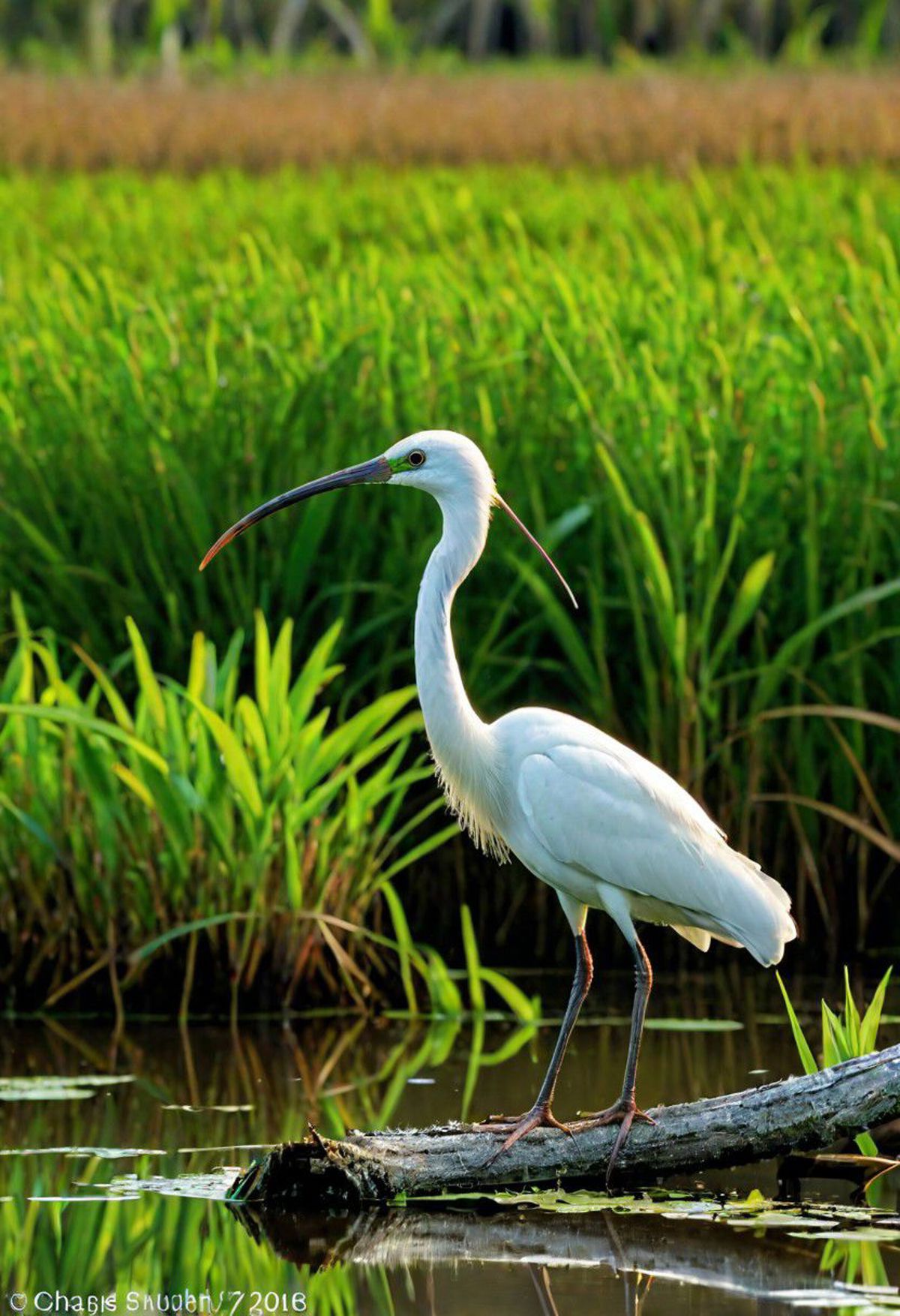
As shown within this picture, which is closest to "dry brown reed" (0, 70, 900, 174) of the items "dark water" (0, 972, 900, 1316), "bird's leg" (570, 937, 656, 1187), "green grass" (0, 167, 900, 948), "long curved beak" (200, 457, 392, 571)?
"green grass" (0, 167, 900, 948)

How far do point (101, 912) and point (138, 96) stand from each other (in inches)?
622

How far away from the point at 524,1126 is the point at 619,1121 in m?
0.20

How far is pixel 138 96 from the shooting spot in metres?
20.9

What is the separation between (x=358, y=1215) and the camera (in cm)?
460

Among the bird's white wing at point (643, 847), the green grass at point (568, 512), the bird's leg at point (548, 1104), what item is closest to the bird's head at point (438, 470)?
the bird's white wing at point (643, 847)

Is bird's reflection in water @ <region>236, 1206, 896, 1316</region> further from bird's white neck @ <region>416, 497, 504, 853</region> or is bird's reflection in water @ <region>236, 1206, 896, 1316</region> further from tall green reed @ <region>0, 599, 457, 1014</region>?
tall green reed @ <region>0, 599, 457, 1014</region>

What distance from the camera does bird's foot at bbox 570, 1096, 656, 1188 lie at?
15.3ft

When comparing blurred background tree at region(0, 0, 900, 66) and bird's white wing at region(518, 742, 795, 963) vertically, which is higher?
bird's white wing at region(518, 742, 795, 963)

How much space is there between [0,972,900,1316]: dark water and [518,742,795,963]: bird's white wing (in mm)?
550

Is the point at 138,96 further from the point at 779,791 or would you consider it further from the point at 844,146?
the point at 779,791

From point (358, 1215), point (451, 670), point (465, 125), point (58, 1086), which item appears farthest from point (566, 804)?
point (465, 125)

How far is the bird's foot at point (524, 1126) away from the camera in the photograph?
4.69 meters

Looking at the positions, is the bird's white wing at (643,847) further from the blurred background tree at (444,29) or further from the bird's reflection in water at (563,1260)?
the blurred background tree at (444,29)

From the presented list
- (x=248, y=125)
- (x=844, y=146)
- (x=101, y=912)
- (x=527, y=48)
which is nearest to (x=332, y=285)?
(x=101, y=912)
